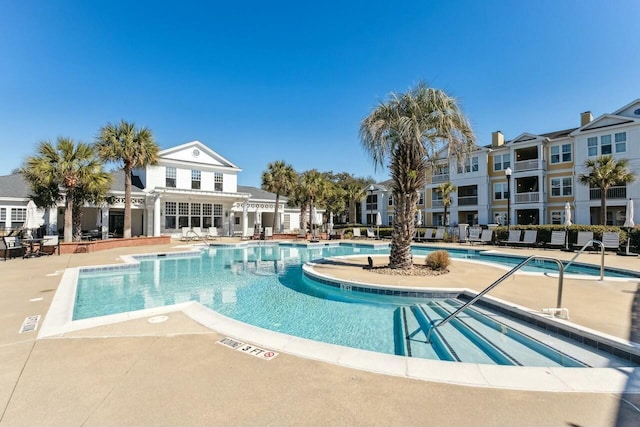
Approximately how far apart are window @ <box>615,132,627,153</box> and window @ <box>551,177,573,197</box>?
143 inches

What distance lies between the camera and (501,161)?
29.2m

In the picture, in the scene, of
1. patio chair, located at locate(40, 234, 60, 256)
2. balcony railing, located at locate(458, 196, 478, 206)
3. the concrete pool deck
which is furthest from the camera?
balcony railing, located at locate(458, 196, 478, 206)

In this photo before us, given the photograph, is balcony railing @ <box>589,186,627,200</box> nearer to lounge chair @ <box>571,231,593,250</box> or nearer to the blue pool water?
lounge chair @ <box>571,231,593,250</box>

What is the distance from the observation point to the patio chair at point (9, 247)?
13.2 meters

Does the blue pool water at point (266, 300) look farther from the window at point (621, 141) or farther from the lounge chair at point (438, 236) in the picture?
the window at point (621, 141)

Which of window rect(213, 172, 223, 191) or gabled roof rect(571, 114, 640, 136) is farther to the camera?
window rect(213, 172, 223, 191)

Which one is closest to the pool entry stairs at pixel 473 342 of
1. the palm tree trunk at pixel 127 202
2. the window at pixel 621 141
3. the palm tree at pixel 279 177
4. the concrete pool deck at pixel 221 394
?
the concrete pool deck at pixel 221 394

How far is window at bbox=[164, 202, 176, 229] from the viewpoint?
27.7m

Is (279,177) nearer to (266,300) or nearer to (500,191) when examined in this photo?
(500,191)

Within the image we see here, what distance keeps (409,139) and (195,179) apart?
2434cm

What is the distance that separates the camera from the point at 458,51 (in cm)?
1555

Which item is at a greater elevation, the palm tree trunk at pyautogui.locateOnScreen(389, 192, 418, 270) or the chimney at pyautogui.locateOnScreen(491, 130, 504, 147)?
the chimney at pyautogui.locateOnScreen(491, 130, 504, 147)

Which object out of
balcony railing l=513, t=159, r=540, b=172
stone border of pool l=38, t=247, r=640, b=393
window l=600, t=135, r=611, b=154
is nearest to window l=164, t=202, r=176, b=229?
stone border of pool l=38, t=247, r=640, b=393

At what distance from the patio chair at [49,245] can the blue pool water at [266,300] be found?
5.78 m
